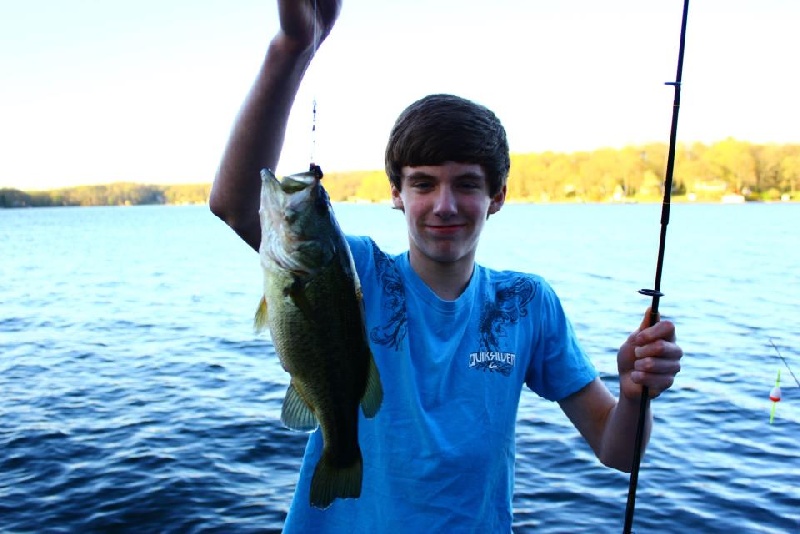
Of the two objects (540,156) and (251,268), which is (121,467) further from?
(540,156)

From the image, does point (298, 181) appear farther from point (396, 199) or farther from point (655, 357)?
point (655, 357)

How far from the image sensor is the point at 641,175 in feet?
399

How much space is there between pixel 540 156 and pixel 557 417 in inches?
5239

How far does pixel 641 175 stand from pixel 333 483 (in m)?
128

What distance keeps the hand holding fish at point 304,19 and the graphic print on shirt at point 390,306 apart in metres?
0.94

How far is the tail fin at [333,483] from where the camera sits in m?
2.30

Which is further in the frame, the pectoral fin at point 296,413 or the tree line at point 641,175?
the tree line at point 641,175

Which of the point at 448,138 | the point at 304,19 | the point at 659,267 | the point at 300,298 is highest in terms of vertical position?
the point at 304,19

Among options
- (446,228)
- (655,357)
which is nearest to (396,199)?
(446,228)

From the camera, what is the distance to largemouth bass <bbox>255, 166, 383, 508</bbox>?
7.43 ft

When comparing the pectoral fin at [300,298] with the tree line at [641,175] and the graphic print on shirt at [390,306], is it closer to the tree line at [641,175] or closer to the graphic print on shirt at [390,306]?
the graphic print on shirt at [390,306]

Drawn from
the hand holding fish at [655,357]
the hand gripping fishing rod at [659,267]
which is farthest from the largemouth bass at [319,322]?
the hand gripping fishing rod at [659,267]

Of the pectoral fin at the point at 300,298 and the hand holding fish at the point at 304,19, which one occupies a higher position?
the hand holding fish at the point at 304,19

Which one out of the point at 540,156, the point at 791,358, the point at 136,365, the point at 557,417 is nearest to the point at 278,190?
the point at 557,417
